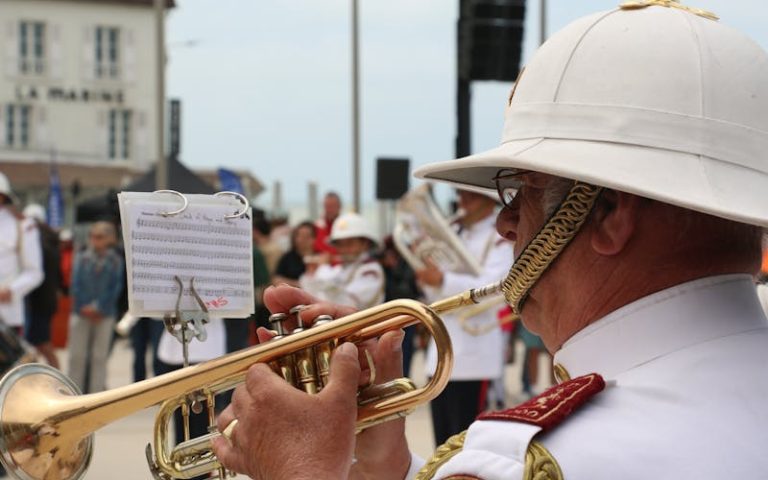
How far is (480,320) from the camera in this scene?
7.65 metres

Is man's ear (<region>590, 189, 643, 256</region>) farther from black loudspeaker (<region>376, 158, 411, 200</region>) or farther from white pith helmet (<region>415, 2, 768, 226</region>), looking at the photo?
black loudspeaker (<region>376, 158, 411, 200</region>)

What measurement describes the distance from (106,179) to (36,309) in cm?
3818

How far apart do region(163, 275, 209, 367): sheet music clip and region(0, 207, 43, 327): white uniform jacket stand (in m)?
7.83

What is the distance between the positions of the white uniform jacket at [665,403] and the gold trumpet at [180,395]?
36cm

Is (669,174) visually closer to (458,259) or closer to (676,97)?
(676,97)

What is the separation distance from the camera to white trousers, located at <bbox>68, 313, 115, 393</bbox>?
11.6 m

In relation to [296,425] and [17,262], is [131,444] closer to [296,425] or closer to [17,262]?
[17,262]

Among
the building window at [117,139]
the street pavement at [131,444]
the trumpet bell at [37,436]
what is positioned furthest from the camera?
the building window at [117,139]

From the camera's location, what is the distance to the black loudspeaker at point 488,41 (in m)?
11.6

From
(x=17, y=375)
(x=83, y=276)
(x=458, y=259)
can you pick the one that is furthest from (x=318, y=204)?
(x=17, y=375)

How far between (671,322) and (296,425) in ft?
1.86

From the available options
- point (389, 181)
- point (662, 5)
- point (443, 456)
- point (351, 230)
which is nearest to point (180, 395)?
point (443, 456)

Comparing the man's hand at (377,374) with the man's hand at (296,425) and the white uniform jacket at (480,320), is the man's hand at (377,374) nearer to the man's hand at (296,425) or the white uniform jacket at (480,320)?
the man's hand at (296,425)

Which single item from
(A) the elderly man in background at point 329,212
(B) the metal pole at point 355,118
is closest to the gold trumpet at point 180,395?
(A) the elderly man in background at point 329,212
